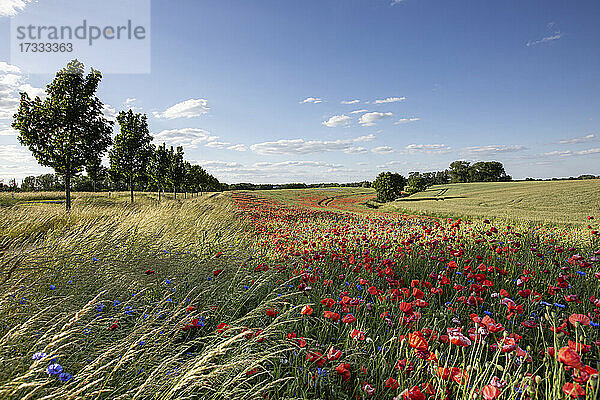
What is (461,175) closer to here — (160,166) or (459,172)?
(459,172)

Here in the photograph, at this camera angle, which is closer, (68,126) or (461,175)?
(68,126)

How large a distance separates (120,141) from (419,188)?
50.9 metres

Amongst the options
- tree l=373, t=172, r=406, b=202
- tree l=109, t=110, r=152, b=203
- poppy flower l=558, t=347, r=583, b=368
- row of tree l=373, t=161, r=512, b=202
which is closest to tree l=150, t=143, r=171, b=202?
tree l=109, t=110, r=152, b=203

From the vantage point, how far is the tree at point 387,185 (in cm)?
4059

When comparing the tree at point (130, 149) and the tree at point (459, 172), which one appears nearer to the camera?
the tree at point (130, 149)

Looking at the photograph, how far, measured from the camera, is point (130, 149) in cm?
2292

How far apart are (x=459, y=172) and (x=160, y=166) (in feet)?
255

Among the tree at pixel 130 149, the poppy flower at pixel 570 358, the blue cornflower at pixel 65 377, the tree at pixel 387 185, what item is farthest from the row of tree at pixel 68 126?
the tree at pixel 387 185

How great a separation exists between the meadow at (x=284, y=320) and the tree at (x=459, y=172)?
83.6m

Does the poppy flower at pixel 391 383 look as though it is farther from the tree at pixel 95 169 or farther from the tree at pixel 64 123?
the tree at pixel 95 169

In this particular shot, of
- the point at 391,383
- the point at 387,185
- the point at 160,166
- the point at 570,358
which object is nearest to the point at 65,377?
the point at 391,383

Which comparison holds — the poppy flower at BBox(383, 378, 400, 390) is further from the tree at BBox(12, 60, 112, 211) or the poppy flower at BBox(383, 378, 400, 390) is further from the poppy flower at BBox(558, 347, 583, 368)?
the tree at BBox(12, 60, 112, 211)

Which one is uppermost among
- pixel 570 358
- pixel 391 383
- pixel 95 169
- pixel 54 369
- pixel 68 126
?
pixel 68 126

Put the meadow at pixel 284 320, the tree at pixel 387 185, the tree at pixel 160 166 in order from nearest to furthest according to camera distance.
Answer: the meadow at pixel 284 320 → the tree at pixel 160 166 → the tree at pixel 387 185
